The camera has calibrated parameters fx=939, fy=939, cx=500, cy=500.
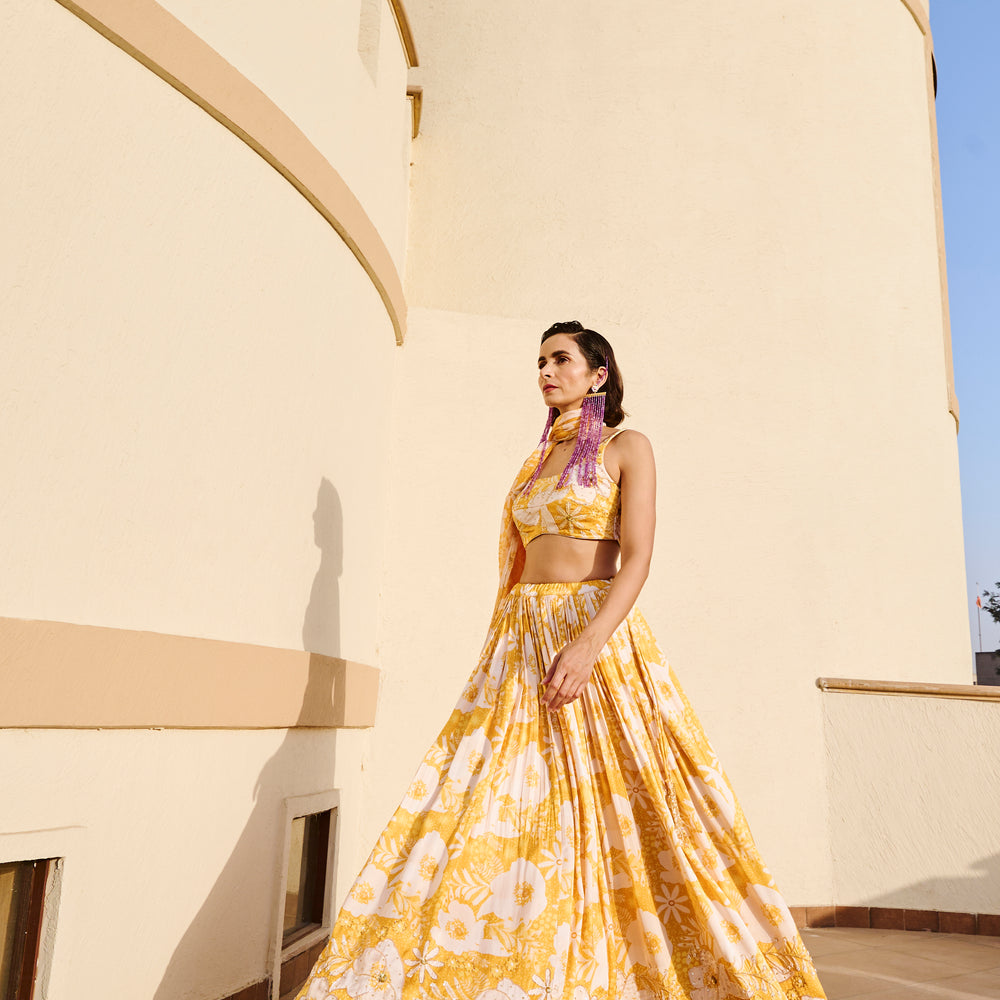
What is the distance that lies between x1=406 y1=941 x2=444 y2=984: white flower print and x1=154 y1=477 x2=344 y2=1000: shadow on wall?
3.07ft

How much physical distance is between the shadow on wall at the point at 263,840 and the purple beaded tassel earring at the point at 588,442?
49.8 inches

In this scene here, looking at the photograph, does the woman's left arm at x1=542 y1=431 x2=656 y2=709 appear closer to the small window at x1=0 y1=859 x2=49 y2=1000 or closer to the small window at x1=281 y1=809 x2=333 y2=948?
the small window at x1=0 y1=859 x2=49 y2=1000

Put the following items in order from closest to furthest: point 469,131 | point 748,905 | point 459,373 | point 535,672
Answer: point 748,905 → point 535,672 → point 459,373 → point 469,131

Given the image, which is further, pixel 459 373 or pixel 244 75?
pixel 459 373

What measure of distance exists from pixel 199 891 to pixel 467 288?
3884 millimetres

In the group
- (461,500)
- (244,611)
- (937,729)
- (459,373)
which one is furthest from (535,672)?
(937,729)

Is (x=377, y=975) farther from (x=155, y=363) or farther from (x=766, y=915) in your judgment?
(x=155, y=363)

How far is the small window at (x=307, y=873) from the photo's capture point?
3.84 metres

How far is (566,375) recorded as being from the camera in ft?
10.4

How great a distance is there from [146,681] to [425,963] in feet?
3.66

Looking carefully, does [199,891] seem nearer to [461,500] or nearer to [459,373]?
[461,500]

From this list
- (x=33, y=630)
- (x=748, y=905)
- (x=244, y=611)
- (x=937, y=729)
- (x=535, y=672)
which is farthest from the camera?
(x=937, y=729)

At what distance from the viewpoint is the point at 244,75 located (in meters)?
3.29

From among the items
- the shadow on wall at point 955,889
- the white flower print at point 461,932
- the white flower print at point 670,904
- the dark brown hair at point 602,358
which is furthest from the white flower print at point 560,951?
the shadow on wall at point 955,889
